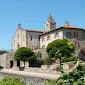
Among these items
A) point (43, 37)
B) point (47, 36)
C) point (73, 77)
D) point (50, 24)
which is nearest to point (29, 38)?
point (43, 37)

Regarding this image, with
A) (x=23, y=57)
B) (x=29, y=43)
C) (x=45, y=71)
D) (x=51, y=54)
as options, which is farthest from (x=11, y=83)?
(x=29, y=43)

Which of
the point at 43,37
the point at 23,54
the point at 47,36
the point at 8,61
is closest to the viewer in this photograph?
the point at 23,54

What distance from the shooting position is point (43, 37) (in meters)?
58.7

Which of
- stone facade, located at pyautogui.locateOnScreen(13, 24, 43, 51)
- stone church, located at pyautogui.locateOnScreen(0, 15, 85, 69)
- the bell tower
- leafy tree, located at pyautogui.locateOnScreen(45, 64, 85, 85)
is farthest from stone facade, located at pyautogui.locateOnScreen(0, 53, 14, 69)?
leafy tree, located at pyautogui.locateOnScreen(45, 64, 85, 85)

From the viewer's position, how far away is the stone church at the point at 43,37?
51.7 meters

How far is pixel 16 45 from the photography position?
65562mm

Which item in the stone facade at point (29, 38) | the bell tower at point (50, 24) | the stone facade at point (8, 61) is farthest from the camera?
the bell tower at point (50, 24)

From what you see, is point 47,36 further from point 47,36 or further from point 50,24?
point 50,24

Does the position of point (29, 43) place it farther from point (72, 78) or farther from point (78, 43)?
point (72, 78)

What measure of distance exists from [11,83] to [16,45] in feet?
167

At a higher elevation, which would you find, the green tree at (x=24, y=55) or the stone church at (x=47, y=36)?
the stone church at (x=47, y=36)

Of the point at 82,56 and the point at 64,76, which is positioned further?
the point at 82,56

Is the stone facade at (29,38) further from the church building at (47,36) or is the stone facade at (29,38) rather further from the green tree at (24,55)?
the green tree at (24,55)

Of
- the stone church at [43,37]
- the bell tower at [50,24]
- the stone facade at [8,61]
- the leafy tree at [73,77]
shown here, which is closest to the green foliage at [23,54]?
the stone church at [43,37]
